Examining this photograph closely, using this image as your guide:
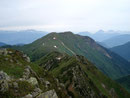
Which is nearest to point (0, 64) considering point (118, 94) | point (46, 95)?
point (46, 95)

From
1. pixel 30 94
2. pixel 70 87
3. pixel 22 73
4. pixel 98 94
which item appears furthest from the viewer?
pixel 98 94

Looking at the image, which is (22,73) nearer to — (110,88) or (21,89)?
(21,89)

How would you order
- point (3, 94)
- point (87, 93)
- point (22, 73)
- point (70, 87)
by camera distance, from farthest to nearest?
point (87, 93) < point (70, 87) < point (22, 73) < point (3, 94)

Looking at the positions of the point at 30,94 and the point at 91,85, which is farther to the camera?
the point at 91,85

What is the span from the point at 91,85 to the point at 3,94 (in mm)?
104702

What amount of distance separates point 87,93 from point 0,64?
253 ft

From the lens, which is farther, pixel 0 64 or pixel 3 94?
pixel 0 64

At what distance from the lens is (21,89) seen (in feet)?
82.8

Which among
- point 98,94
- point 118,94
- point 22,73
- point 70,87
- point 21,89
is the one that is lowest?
point 118,94

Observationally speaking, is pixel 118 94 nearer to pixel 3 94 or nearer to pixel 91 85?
pixel 91 85

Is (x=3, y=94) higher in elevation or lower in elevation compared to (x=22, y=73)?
higher

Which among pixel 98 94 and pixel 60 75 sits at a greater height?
pixel 60 75

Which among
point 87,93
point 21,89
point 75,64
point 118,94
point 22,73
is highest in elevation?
point 21,89

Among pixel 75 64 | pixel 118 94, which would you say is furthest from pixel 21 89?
pixel 118 94
